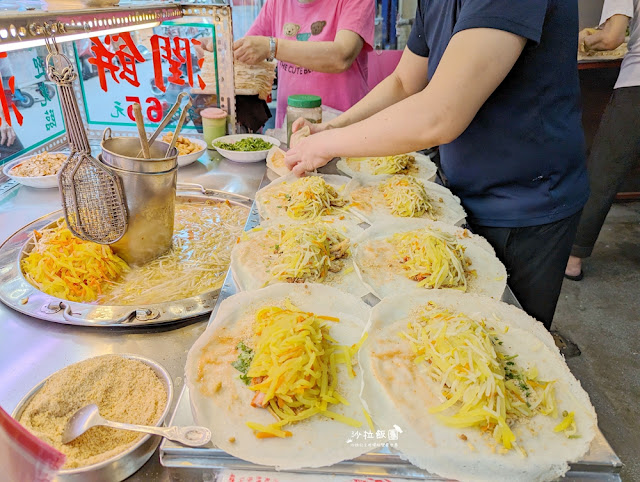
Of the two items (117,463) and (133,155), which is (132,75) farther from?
(117,463)

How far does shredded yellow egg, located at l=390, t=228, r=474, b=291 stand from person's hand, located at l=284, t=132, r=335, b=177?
69 cm

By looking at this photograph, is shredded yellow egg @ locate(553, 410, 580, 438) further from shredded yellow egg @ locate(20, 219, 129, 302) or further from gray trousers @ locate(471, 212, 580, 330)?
shredded yellow egg @ locate(20, 219, 129, 302)

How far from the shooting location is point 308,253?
174cm

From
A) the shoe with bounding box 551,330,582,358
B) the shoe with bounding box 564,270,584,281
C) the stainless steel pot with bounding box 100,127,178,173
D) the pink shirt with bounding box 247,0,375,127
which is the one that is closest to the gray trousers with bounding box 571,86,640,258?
the shoe with bounding box 564,270,584,281

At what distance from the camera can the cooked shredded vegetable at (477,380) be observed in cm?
114

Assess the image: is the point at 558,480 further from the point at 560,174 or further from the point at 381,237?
the point at 560,174

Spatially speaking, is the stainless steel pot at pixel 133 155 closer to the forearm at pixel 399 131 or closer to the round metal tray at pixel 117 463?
the forearm at pixel 399 131

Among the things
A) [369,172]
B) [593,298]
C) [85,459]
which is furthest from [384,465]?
[593,298]

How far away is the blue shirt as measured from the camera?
6.39 feet

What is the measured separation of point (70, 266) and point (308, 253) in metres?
1.02

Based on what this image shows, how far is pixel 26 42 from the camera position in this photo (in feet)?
4.42

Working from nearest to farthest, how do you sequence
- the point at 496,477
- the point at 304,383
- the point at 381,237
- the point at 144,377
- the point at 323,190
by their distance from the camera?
1. the point at 496,477
2. the point at 304,383
3. the point at 144,377
4. the point at 381,237
5. the point at 323,190

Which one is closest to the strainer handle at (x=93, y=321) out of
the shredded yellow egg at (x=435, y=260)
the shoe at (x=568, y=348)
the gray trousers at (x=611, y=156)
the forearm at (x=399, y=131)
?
the shredded yellow egg at (x=435, y=260)

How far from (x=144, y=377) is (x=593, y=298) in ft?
16.3
